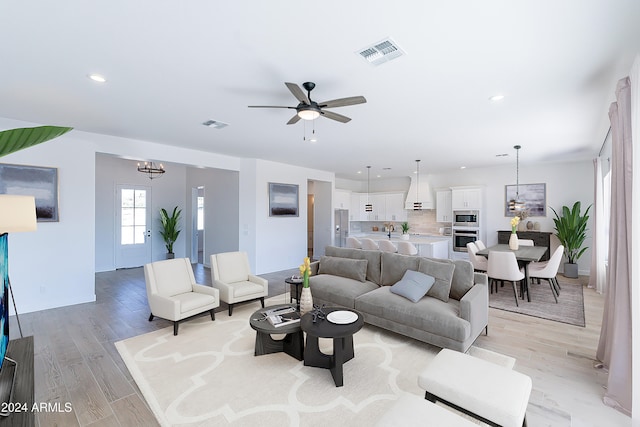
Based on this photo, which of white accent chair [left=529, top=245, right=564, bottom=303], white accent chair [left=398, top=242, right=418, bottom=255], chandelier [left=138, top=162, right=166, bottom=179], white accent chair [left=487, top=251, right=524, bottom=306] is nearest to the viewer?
white accent chair [left=487, top=251, right=524, bottom=306]

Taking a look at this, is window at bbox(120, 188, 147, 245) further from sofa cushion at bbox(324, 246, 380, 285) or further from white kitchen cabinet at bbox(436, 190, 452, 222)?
white kitchen cabinet at bbox(436, 190, 452, 222)

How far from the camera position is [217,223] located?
7.82 m

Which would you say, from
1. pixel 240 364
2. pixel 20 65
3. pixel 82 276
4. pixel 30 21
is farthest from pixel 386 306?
pixel 82 276

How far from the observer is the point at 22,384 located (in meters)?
1.67

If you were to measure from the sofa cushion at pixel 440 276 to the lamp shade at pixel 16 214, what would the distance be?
3703mm

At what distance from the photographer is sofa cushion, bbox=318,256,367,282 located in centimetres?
449

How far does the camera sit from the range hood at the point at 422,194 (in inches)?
368

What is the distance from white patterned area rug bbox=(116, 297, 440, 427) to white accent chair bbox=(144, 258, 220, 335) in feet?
0.88

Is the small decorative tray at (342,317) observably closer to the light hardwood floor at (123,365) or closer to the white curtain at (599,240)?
the light hardwood floor at (123,365)

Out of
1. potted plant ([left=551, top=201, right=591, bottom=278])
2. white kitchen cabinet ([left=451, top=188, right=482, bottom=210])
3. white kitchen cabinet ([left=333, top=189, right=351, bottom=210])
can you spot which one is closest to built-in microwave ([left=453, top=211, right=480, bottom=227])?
white kitchen cabinet ([left=451, top=188, right=482, bottom=210])

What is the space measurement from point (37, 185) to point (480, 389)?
240 inches

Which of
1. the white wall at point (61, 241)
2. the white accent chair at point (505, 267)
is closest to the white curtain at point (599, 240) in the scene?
the white accent chair at point (505, 267)

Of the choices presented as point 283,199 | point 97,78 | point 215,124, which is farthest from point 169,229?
point 97,78

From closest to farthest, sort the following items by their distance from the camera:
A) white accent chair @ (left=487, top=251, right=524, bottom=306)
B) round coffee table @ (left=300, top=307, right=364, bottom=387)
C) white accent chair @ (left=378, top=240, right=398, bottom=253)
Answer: round coffee table @ (left=300, top=307, right=364, bottom=387) → white accent chair @ (left=487, top=251, right=524, bottom=306) → white accent chair @ (left=378, top=240, right=398, bottom=253)
